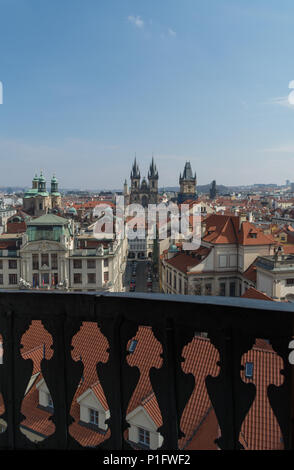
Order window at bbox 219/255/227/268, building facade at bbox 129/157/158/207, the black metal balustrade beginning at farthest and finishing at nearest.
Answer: building facade at bbox 129/157/158/207 < window at bbox 219/255/227/268 < the black metal balustrade

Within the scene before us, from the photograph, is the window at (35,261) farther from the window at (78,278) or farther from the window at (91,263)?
the window at (91,263)

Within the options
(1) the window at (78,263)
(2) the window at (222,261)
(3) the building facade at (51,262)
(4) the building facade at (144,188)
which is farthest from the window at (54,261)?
(4) the building facade at (144,188)

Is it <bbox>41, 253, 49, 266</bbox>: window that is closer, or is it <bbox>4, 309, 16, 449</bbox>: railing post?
<bbox>4, 309, 16, 449</bbox>: railing post

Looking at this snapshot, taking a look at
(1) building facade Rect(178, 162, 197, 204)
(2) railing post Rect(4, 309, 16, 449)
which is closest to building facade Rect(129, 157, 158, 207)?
(1) building facade Rect(178, 162, 197, 204)

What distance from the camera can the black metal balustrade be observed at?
81.7 inches

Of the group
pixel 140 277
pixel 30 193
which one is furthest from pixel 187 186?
pixel 140 277

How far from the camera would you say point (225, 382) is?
2.16 m

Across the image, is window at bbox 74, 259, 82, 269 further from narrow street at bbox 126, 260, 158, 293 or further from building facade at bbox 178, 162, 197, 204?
building facade at bbox 178, 162, 197, 204

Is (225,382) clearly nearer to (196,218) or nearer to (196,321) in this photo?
(196,321)

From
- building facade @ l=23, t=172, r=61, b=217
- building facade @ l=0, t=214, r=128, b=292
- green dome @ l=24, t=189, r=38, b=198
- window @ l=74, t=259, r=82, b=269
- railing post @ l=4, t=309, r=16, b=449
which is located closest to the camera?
railing post @ l=4, t=309, r=16, b=449

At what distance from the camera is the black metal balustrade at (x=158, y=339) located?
6.81 ft

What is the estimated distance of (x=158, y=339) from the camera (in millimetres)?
2279

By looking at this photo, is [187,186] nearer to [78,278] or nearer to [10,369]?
[78,278]
